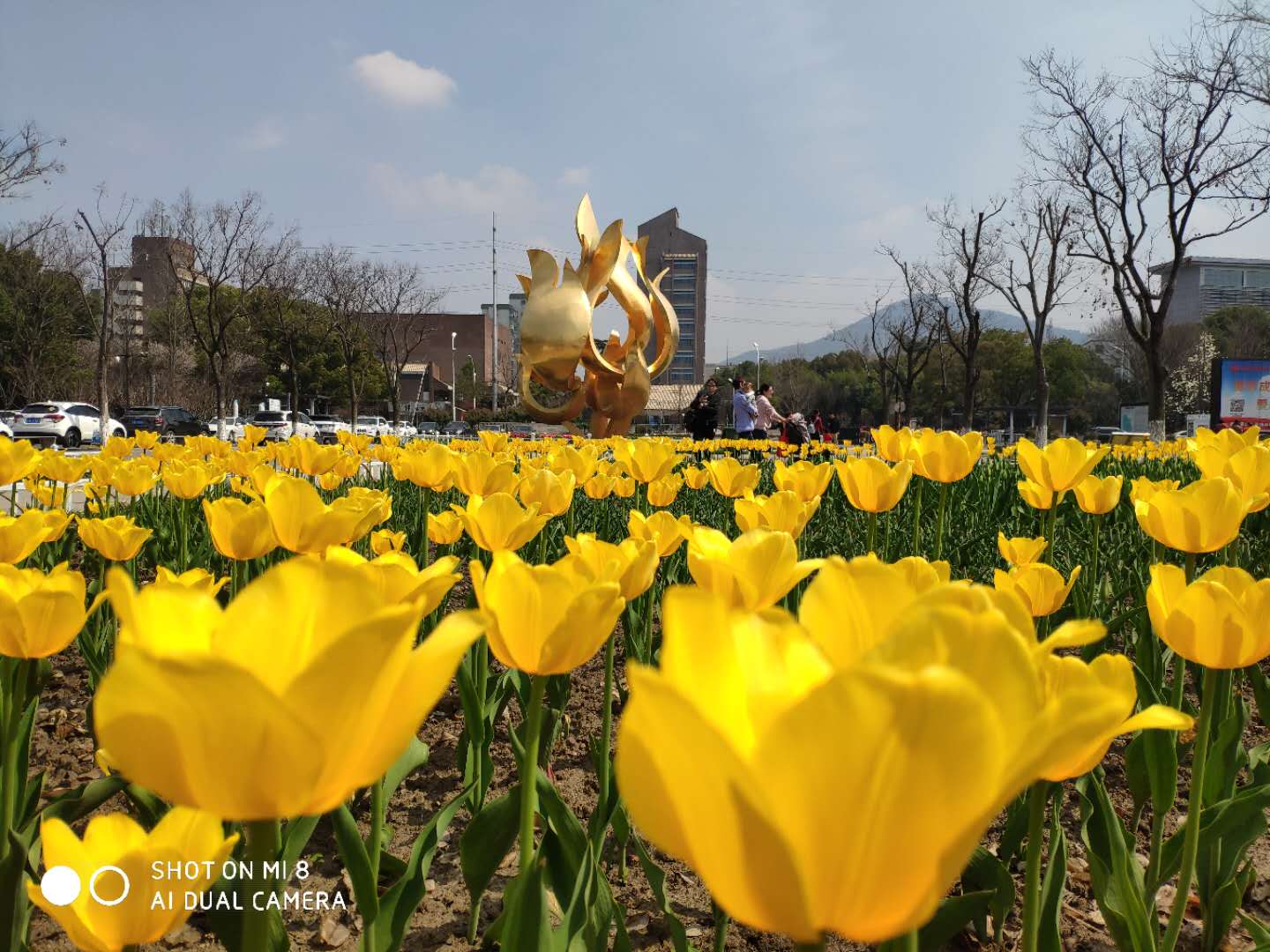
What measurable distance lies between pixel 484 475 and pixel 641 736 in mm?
2031

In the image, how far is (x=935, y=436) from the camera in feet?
8.69

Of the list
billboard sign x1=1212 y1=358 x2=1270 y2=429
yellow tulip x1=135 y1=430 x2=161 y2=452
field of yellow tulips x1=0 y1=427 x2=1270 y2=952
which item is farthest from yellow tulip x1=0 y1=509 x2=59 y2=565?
billboard sign x1=1212 y1=358 x2=1270 y2=429

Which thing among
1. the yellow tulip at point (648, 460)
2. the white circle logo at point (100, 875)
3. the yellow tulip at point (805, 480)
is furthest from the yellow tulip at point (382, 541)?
the white circle logo at point (100, 875)

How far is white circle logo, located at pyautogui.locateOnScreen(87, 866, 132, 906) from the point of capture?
82cm

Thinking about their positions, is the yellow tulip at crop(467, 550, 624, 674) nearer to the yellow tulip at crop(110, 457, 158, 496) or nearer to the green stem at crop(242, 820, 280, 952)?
the green stem at crop(242, 820, 280, 952)

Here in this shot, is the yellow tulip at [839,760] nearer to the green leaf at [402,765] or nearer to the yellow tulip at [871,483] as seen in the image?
the green leaf at [402,765]

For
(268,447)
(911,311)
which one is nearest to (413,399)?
(911,311)

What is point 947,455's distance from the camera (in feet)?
8.59

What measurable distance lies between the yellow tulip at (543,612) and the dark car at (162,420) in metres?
30.6

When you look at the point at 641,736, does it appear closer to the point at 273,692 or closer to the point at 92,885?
the point at 273,692

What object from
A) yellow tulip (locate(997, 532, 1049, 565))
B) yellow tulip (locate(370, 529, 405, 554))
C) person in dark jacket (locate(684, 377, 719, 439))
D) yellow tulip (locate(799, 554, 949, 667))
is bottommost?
yellow tulip (locate(370, 529, 405, 554))

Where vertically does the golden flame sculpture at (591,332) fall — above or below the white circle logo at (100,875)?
above

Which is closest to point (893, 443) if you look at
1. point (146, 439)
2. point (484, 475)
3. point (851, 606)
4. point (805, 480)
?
point (805, 480)

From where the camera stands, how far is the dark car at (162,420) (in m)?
28.9
